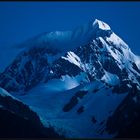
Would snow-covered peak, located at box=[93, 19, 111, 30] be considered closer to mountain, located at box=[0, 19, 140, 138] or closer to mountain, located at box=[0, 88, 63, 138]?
mountain, located at box=[0, 19, 140, 138]

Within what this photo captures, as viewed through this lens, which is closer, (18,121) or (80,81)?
(18,121)

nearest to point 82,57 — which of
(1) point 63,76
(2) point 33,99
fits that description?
(1) point 63,76

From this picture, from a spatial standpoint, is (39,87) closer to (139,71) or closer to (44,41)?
(44,41)

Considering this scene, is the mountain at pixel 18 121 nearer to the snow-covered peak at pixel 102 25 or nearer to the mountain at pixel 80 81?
the mountain at pixel 80 81

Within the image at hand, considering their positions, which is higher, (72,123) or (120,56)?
(120,56)

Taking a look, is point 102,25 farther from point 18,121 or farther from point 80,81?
Result: point 18,121

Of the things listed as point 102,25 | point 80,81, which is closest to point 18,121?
point 80,81

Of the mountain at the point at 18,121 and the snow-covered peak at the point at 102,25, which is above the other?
the snow-covered peak at the point at 102,25

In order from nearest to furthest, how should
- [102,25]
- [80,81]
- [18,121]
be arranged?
[102,25] → [18,121] → [80,81]

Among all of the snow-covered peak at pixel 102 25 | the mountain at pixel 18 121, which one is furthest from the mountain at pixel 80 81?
the mountain at pixel 18 121
